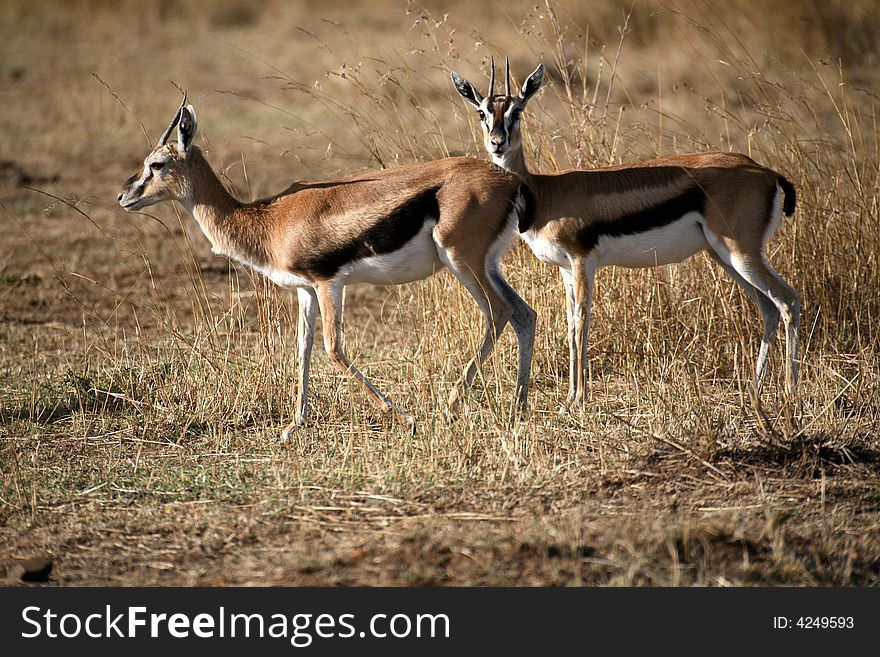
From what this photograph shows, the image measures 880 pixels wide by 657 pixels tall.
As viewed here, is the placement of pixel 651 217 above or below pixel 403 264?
above

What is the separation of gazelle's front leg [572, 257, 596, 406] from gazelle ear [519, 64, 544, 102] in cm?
102

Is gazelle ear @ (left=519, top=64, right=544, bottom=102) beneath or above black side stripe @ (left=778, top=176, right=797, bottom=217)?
above

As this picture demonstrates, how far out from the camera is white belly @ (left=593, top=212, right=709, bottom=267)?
6.02 metres

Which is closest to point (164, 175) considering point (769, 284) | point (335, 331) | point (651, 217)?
point (335, 331)

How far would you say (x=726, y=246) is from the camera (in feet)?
19.7

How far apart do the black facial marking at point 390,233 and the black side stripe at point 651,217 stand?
94 cm

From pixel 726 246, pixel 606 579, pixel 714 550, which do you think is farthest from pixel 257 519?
pixel 726 246

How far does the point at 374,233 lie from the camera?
219 inches

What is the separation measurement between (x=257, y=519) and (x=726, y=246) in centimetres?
293

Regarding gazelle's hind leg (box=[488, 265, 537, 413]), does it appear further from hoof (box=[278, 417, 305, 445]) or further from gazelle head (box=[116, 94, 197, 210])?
gazelle head (box=[116, 94, 197, 210])

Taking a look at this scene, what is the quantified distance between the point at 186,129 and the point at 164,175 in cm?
27

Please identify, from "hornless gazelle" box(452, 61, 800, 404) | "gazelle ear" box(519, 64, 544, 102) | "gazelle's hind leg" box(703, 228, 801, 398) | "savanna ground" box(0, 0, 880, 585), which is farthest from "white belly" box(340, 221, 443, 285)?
"gazelle's hind leg" box(703, 228, 801, 398)

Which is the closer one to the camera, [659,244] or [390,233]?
[390,233]

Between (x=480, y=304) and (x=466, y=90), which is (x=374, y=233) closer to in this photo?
(x=480, y=304)
